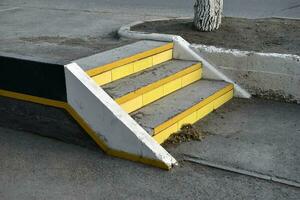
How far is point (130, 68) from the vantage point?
5426 millimetres

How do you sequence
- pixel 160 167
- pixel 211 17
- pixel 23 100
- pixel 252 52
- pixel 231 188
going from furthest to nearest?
pixel 211 17, pixel 252 52, pixel 23 100, pixel 160 167, pixel 231 188

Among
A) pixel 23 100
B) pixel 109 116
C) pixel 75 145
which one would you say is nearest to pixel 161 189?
pixel 109 116

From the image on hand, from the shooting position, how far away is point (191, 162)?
4246 mm

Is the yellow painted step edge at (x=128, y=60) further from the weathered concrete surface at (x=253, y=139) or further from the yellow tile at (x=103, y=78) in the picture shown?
the weathered concrete surface at (x=253, y=139)

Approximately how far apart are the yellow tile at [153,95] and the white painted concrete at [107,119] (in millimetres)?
688

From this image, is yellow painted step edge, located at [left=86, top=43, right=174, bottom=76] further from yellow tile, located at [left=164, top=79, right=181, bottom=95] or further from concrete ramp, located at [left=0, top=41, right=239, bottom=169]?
yellow tile, located at [left=164, top=79, right=181, bottom=95]

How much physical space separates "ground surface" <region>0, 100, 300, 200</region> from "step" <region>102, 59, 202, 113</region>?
643 millimetres

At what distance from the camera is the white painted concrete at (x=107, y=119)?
13.6ft

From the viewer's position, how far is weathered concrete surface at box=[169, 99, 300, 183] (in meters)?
4.16

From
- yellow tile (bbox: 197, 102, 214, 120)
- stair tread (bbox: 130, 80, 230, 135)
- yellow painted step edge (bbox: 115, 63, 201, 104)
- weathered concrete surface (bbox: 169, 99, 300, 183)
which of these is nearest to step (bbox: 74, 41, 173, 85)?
yellow painted step edge (bbox: 115, 63, 201, 104)

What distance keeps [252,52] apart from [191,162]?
83.9 inches

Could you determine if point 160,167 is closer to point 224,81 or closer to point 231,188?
point 231,188

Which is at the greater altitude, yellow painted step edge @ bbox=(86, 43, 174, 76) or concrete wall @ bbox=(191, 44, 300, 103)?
yellow painted step edge @ bbox=(86, 43, 174, 76)

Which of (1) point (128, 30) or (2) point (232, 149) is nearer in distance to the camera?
(2) point (232, 149)
